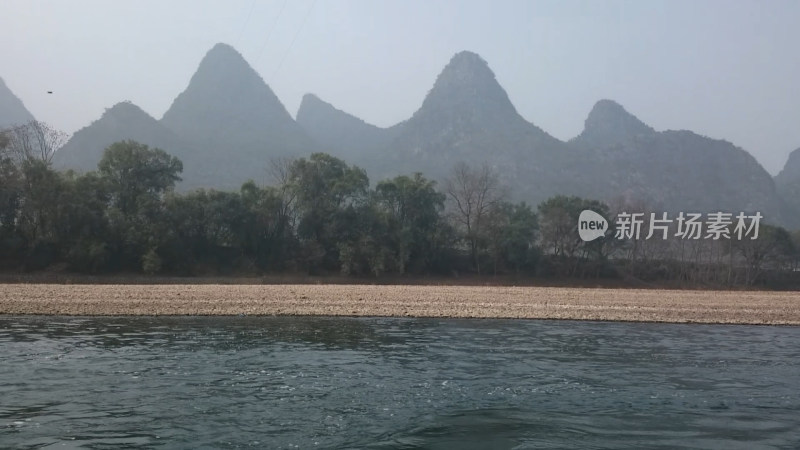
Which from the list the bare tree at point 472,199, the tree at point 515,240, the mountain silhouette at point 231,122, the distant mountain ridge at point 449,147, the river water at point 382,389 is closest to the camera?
the river water at point 382,389

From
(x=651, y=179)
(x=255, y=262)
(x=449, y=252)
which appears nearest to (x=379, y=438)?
(x=255, y=262)

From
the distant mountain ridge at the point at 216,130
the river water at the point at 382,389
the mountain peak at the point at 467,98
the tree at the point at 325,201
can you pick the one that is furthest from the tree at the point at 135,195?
Result: the mountain peak at the point at 467,98

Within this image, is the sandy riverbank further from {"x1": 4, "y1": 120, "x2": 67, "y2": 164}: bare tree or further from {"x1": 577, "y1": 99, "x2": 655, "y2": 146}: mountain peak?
{"x1": 577, "y1": 99, "x2": 655, "y2": 146}: mountain peak

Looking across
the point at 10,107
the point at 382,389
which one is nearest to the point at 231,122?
the point at 10,107

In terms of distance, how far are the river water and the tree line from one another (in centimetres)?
3039

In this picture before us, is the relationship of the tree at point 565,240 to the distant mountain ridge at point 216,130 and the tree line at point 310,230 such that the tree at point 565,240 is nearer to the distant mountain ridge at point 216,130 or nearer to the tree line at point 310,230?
the tree line at point 310,230

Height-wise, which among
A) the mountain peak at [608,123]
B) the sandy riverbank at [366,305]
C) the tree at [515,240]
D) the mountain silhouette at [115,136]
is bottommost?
the sandy riverbank at [366,305]

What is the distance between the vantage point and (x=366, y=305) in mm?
26734

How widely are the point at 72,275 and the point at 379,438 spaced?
4056 cm

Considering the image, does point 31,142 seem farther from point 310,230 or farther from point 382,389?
point 382,389

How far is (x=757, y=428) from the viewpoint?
942 cm

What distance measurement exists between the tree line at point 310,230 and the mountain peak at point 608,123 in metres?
120

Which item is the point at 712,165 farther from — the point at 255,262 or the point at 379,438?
the point at 379,438

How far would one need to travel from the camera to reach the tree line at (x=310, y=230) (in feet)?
154
